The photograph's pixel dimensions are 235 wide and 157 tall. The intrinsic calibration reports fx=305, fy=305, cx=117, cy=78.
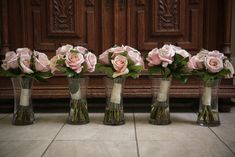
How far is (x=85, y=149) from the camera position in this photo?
0.97 meters

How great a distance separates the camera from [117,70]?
119cm

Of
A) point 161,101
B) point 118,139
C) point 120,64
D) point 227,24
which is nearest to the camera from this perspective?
point 118,139

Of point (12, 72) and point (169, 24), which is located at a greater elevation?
point (169, 24)

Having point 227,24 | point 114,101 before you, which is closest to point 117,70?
point 114,101

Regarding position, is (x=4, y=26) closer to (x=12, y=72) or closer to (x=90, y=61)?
(x=12, y=72)

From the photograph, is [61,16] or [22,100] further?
[61,16]

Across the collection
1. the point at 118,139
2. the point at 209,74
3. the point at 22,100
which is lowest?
the point at 118,139

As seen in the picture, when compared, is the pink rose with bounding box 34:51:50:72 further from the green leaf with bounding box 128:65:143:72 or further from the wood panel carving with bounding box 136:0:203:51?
the wood panel carving with bounding box 136:0:203:51

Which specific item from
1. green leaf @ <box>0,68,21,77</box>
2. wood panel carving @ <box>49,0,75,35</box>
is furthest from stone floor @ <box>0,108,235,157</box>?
wood panel carving @ <box>49,0,75,35</box>

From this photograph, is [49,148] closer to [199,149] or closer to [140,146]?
[140,146]

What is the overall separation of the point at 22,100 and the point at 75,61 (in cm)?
30

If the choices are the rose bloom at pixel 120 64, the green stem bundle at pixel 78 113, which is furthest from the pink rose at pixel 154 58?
the green stem bundle at pixel 78 113

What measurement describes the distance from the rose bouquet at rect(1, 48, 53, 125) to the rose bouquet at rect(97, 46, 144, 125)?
0.79 ft

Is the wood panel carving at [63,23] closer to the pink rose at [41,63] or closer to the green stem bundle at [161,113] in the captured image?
the pink rose at [41,63]
